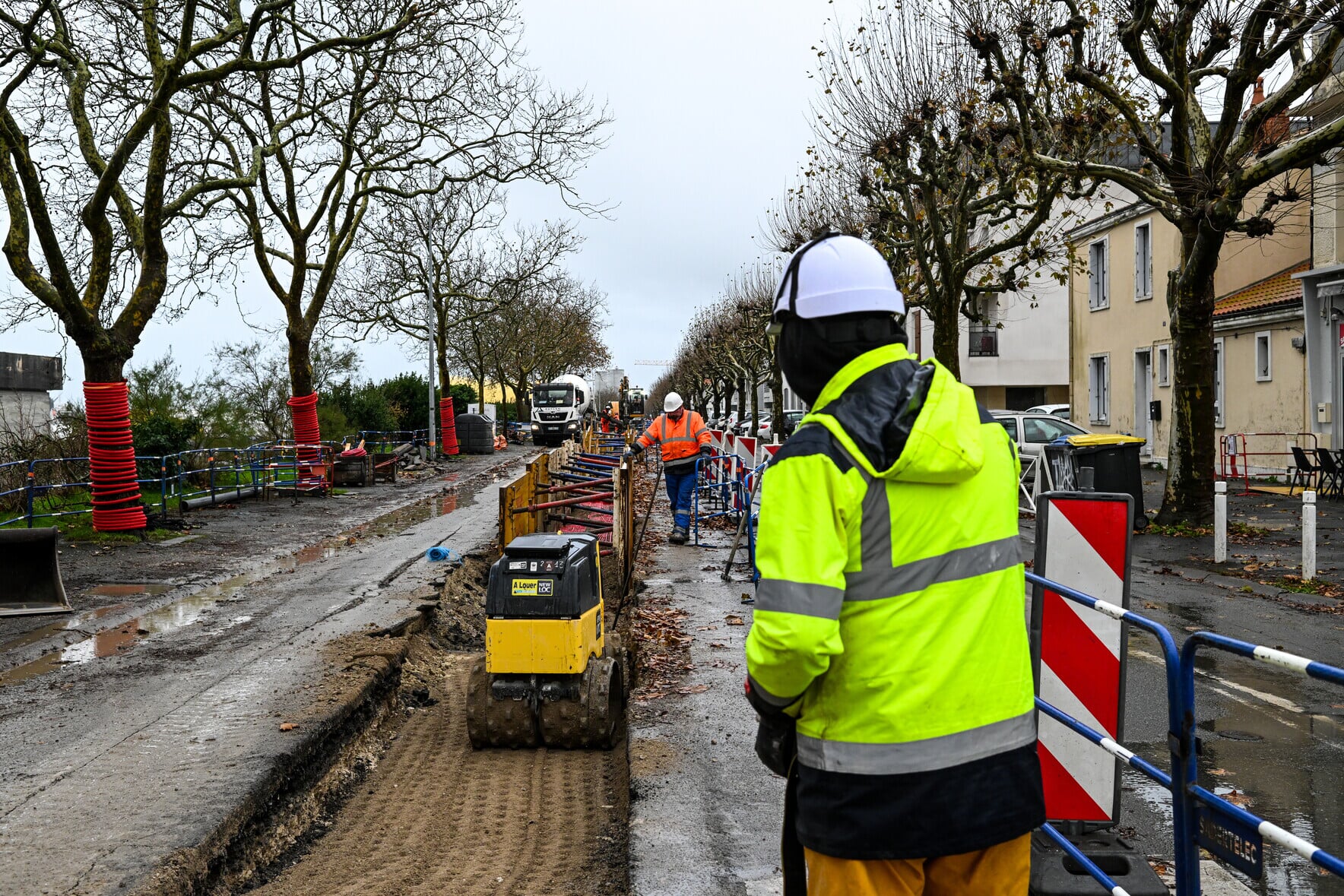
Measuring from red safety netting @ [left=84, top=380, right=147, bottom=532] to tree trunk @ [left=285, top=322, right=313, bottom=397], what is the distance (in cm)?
931

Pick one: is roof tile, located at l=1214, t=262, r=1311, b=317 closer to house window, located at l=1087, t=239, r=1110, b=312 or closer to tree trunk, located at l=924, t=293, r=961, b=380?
house window, located at l=1087, t=239, r=1110, b=312

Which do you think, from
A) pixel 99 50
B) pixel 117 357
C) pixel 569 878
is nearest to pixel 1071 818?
pixel 569 878

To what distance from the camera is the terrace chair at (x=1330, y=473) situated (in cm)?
1892

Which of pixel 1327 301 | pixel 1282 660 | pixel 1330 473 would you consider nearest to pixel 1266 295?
pixel 1327 301

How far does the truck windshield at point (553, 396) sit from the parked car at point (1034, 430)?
36.9 meters

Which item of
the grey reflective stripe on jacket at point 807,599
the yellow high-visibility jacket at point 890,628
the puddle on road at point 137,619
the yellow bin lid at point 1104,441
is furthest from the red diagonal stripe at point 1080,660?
the yellow bin lid at point 1104,441

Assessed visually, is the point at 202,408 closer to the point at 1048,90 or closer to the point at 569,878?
the point at 1048,90

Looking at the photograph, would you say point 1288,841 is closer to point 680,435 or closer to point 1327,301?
point 680,435

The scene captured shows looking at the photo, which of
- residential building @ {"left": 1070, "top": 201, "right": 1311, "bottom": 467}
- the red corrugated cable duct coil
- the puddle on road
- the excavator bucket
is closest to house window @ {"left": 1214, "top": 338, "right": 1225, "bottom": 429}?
residential building @ {"left": 1070, "top": 201, "right": 1311, "bottom": 467}

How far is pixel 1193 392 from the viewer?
50.0 feet

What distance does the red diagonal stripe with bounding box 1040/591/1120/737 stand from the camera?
378 cm

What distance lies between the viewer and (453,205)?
40219 mm

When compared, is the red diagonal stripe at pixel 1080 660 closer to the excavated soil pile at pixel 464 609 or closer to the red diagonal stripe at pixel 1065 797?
the red diagonal stripe at pixel 1065 797

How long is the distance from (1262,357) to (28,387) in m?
26.3
